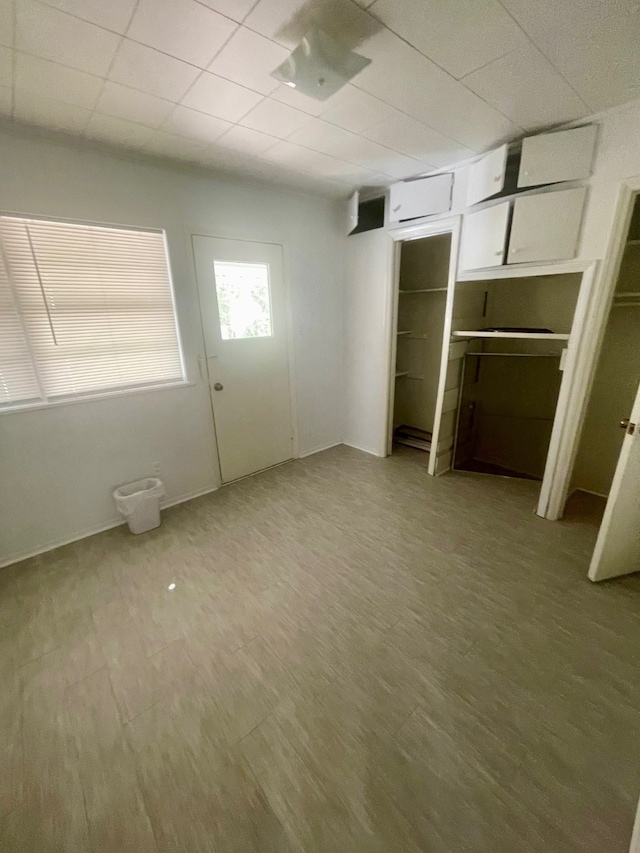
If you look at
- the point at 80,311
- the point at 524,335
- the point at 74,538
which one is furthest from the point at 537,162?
the point at 74,538

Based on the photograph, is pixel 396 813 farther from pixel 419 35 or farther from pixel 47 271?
pixel 47 271

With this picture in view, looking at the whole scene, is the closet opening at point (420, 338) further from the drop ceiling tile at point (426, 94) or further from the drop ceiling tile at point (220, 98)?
the drop ceiling tile at point (220, 98)

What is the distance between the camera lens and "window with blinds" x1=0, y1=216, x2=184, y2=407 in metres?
1.99

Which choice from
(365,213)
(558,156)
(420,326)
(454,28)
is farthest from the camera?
(420,326)

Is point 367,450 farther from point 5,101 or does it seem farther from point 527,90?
point 5,101

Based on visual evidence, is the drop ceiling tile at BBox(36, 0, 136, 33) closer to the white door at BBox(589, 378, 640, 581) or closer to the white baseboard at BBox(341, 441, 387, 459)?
the white door at BBox(589, 378, 640, 581)

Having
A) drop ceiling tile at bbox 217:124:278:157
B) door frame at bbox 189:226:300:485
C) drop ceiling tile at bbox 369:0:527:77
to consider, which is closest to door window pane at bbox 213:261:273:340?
door frame at bbox 189:226:300:485

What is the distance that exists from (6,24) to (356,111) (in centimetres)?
146

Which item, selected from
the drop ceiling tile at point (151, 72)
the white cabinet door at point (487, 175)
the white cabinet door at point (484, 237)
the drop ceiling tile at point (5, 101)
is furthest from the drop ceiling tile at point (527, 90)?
the drop ceiling tile at point (5, 101)

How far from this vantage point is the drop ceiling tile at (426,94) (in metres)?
1.37

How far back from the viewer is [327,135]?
2006 mm

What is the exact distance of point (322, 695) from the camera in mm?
1376

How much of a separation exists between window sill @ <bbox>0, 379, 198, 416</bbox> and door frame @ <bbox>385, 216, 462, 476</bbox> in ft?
6.34

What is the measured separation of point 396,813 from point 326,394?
317 cm
